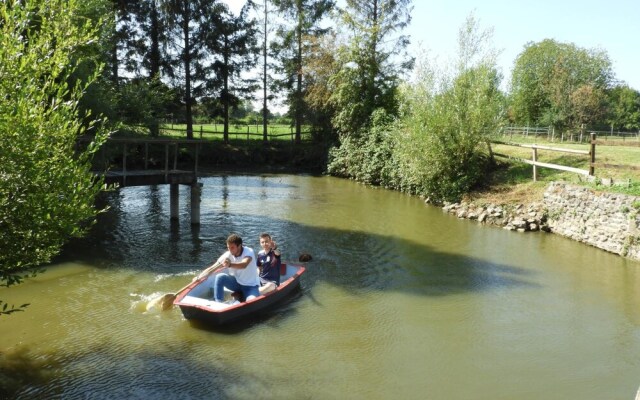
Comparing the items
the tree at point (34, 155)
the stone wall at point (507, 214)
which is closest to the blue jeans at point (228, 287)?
the tree at point (34, 155)

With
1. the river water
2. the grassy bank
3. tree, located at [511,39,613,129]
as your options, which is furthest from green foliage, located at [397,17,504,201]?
tree, located at [511,39,613,129]

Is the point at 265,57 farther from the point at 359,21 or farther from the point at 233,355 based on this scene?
the point at 233,355

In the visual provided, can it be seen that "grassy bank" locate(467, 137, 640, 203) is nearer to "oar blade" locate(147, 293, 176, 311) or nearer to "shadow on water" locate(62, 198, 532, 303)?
"shadow on water" locate(62, 198, 532, 303)

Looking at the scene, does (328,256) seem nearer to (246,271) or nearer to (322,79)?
(246,271)

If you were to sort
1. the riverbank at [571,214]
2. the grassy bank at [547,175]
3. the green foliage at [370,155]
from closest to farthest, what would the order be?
1. the riverbank at [571,214]
2. the grassy bank at [547,175]
3. the green foliage at [370,155]

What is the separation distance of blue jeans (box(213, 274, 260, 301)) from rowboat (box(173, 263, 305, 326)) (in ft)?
0.52

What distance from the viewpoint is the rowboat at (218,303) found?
8.43 meters

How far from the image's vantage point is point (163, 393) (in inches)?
261

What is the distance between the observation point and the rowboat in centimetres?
843

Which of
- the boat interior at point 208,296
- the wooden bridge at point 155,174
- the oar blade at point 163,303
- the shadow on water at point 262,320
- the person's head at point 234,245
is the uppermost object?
the wooden bridge at point 155,174

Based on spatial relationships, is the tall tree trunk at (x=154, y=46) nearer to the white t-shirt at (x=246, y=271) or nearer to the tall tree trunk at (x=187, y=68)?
the tall tree trunk at (x=187, y=68)

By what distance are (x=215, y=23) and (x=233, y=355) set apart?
102ft

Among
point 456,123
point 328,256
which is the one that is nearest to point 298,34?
point 456,123

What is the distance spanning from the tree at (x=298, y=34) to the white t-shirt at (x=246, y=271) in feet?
90.9
